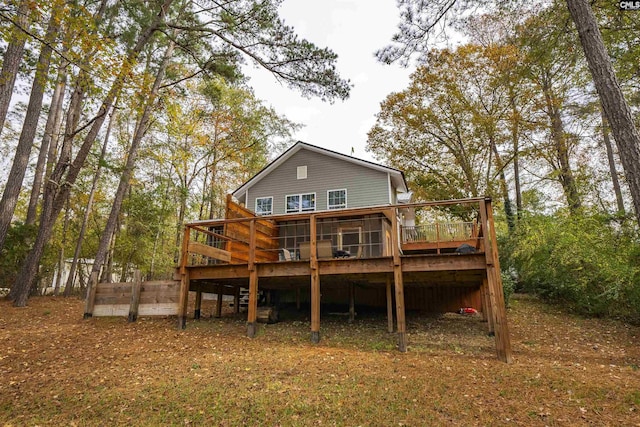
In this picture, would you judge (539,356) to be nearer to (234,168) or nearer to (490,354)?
(490,354)

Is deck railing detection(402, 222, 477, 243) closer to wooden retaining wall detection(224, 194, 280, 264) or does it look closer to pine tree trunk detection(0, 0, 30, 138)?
wooden retaining wall detection(224, 194, 280, 264)

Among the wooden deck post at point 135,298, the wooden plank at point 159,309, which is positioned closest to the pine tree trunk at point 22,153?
the wooden deck post at point 135,298

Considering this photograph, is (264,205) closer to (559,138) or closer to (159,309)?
(159,309)

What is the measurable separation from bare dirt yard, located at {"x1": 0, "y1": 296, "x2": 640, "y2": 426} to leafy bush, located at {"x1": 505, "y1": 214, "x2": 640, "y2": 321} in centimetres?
113

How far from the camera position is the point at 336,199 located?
14.3 metres

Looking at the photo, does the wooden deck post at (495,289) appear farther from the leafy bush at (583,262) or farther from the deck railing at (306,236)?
the leafy bush at (583,262)

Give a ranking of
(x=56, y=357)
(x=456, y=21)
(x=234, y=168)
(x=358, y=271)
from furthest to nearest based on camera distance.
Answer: (x=234, y=168)
(x=456, y=21)
(x=358, y=271)
(x=56, y=357)

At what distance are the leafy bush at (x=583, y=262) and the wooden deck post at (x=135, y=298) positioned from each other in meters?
12.2

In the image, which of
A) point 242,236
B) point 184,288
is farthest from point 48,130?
point 184,288

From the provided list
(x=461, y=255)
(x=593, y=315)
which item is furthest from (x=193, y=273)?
(x=593, y=315)

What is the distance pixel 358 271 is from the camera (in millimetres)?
7922

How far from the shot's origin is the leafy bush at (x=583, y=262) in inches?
356

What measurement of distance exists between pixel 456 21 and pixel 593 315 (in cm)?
919

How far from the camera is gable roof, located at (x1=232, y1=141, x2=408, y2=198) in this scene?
1385 cm
